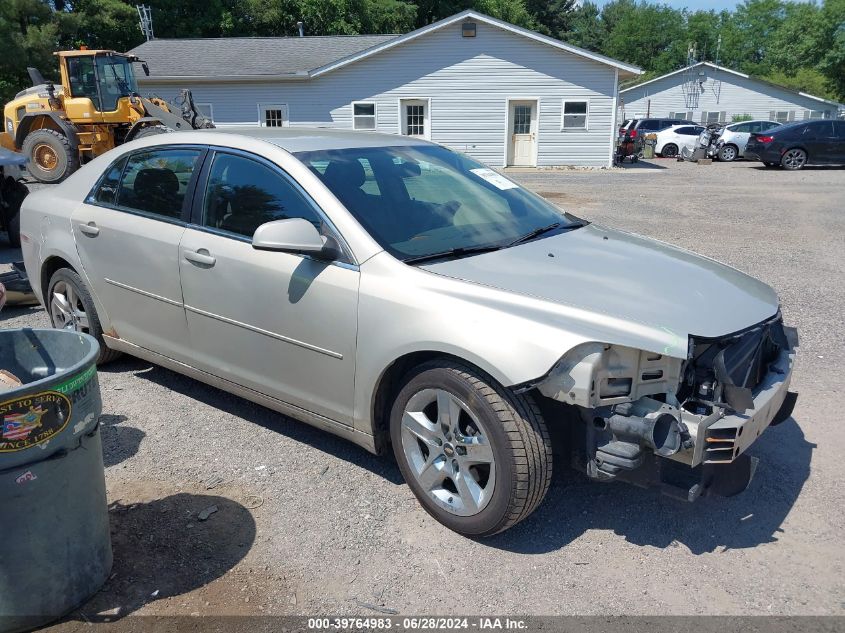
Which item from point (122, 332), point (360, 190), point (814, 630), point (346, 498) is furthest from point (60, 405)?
point (814, 630)

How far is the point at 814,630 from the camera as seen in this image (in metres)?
2.71

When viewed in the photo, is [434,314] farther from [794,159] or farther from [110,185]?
[794,159]

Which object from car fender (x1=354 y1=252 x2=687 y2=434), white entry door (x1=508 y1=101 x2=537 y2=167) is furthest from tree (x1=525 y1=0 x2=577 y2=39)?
car fender (x1=354 y1=252 x2=687 y2=434)

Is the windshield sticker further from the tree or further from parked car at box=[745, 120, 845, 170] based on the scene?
the tree

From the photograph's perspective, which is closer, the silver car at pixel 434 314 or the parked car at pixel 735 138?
the silver car at pixel 434 314

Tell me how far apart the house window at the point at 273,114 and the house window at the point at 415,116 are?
4.26 meters

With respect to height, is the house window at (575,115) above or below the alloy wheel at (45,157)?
above

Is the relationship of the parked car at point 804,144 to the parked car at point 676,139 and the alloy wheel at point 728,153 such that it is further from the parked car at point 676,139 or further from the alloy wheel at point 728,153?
the parked car at point 676,139

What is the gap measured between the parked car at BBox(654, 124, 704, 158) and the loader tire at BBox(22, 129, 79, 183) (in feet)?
75.9

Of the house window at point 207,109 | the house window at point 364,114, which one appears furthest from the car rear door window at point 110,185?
the house window at point 207,109

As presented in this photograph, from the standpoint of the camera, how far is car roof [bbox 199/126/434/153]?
4023 millimetres

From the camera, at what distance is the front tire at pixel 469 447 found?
297cm

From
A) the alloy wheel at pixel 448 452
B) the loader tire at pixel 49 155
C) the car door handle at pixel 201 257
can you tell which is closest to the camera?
the alloy wheel at pixel 448 452

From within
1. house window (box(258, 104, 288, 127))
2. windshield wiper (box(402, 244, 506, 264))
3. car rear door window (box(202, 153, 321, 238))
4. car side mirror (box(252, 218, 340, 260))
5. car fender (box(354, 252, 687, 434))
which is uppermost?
house window (box(258, 104, 288, 127))
